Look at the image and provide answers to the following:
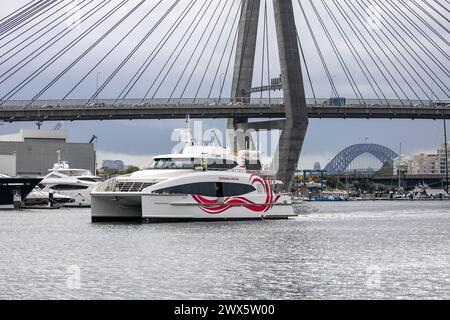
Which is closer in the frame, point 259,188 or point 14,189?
point 259,188

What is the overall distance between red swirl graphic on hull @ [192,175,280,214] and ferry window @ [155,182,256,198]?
310 millimetres

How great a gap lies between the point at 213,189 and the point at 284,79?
44805mm

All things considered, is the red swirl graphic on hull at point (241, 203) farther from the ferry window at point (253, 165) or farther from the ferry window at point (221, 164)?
the ferry window at point (253, 165)

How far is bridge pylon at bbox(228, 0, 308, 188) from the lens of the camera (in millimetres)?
89188

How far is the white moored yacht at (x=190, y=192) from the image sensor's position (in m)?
46.8

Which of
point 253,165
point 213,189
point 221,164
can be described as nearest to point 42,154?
point 253,165

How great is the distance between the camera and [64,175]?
95.9m

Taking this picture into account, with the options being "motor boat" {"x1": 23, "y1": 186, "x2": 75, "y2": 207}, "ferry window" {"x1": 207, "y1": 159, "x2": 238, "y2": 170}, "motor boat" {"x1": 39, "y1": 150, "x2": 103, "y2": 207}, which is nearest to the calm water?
"ferry window" {"x1": 207, "y1": 159, "x2": 238, "y2": 170}

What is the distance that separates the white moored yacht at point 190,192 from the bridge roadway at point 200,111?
48.9 metres

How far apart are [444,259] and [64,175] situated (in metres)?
68.7

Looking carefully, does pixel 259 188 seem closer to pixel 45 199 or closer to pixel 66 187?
pixel 45 199

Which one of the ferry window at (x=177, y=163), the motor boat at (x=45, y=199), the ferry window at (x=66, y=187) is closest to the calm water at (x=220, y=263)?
the ferry window at (x=177, y=163)

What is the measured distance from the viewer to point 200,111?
105500mm
